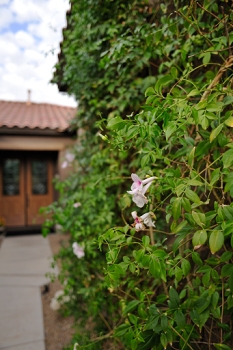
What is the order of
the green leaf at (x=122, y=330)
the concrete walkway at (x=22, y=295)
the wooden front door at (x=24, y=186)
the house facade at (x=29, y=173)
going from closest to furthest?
the green leaf at (x=122, y=330) < the concrete walkway at (x=22, y=295) < the house facade at (x=29, y=173) < the wooden front door at (x=24, y=186)

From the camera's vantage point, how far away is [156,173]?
141 centimetres

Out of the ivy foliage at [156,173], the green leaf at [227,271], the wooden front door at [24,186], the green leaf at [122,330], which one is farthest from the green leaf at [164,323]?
the wooden front door at [24,186]

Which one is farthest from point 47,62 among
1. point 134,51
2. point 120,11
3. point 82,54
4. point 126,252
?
point 126,252

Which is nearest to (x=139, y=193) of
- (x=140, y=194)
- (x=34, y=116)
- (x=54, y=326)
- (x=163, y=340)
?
(x=140, y=194)

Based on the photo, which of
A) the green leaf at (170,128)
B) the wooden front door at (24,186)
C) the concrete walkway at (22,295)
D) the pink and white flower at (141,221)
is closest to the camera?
the green leaf at (170,128)

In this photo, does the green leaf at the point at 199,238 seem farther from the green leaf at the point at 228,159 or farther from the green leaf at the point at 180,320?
the green leaf at the point at 180,320

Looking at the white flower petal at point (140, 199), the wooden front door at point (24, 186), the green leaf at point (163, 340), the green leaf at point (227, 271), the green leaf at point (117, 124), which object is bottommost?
the wooden front door at point (24, 186)

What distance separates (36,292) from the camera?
3.62 metres

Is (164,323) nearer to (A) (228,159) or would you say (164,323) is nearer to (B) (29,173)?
(A) (228,159)

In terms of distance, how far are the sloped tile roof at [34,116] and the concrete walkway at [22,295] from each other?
9.31 ft

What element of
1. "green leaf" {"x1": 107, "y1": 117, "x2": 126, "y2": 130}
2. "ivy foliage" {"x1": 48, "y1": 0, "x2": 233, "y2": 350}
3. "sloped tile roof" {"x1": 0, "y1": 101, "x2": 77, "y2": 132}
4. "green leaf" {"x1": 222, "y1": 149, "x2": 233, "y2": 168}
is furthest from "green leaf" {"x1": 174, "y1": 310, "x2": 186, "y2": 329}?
"sloped tile roof" {"x1": 0, "y1": 101, "x2": 77, "y2": 132}

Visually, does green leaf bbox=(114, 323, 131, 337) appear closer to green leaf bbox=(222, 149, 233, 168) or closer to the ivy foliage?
the ivy foliage

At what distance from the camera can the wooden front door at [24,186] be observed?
801 centimetres

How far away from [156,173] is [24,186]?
743cm
